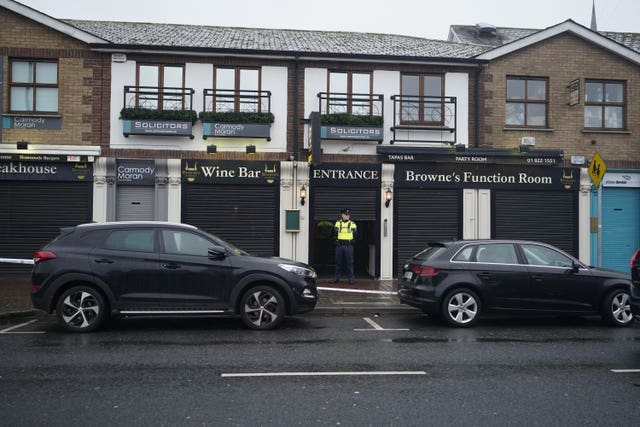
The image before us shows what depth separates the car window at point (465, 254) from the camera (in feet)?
29.8

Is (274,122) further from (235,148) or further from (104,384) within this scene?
(104,384)

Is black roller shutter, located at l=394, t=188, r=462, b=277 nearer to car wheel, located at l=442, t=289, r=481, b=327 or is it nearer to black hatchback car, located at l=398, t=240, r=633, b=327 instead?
black hatchback car, located at l=398, t=240, r=633, b=327

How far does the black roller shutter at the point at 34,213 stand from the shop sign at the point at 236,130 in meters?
3.59

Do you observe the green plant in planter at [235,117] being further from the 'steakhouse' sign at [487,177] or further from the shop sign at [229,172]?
the 'steakhouse' sign at [487,177]

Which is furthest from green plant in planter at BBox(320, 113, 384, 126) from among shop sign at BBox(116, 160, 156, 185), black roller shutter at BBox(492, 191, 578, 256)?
shop sign at BBox(116, 160, 156, 185)

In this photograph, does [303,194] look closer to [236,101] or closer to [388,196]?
[388,196]

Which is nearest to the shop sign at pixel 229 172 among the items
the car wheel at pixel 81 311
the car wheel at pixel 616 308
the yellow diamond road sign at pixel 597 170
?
the car wheel at pixel 81 311

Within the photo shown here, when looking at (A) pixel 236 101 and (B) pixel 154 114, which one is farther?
(A) pixel 236 101

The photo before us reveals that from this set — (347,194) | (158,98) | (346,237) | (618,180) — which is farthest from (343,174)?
(618,180)

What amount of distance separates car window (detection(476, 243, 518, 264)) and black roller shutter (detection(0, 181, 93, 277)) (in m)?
10.6

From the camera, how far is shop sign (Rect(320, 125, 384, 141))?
14.7m

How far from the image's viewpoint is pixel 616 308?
360 inches

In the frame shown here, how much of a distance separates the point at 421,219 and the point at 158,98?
823cm

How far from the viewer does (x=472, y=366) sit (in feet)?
20.8
